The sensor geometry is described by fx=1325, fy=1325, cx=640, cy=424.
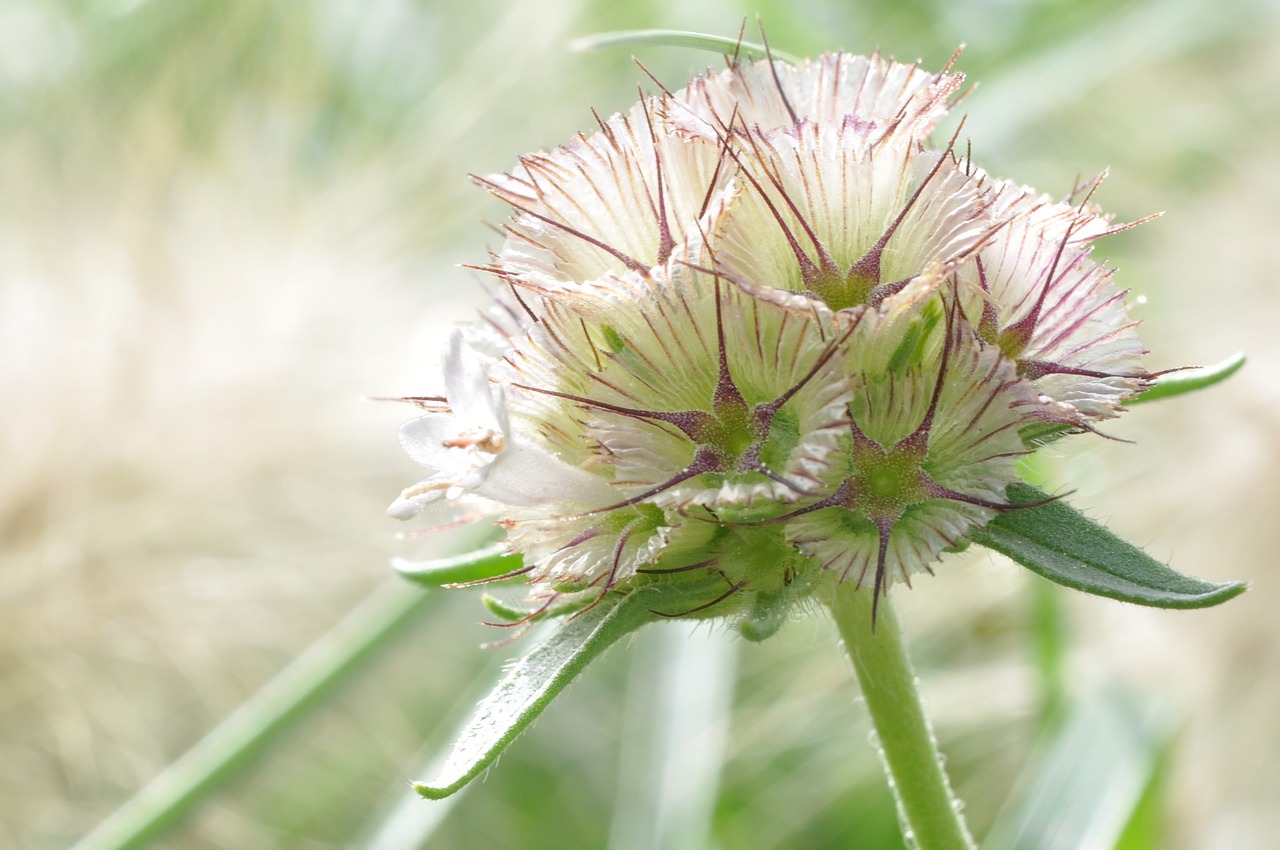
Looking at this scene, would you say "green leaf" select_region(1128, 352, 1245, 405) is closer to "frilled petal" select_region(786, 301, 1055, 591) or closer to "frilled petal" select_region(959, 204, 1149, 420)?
"frilled petal" select_region(959, 204, 1149, 420)

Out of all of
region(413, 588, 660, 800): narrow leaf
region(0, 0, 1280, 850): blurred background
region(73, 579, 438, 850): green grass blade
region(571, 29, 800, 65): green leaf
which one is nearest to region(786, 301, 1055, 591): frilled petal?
region(413, 588, 660, 800): narrow leaf

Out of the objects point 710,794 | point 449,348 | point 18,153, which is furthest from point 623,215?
point 18,153

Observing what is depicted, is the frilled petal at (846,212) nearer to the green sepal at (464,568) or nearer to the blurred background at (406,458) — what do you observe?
the green sepal at (464,568)

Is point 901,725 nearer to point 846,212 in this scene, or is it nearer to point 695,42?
point 846,212

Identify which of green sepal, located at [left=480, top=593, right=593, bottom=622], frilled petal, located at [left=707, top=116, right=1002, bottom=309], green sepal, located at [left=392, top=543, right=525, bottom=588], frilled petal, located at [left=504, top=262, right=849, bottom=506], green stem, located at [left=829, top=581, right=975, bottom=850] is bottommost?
green stem, located at [left=829, top=581, right=975, bottom=850]

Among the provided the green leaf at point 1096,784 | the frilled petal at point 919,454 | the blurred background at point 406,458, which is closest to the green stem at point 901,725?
the frilled petal at point 919,454
